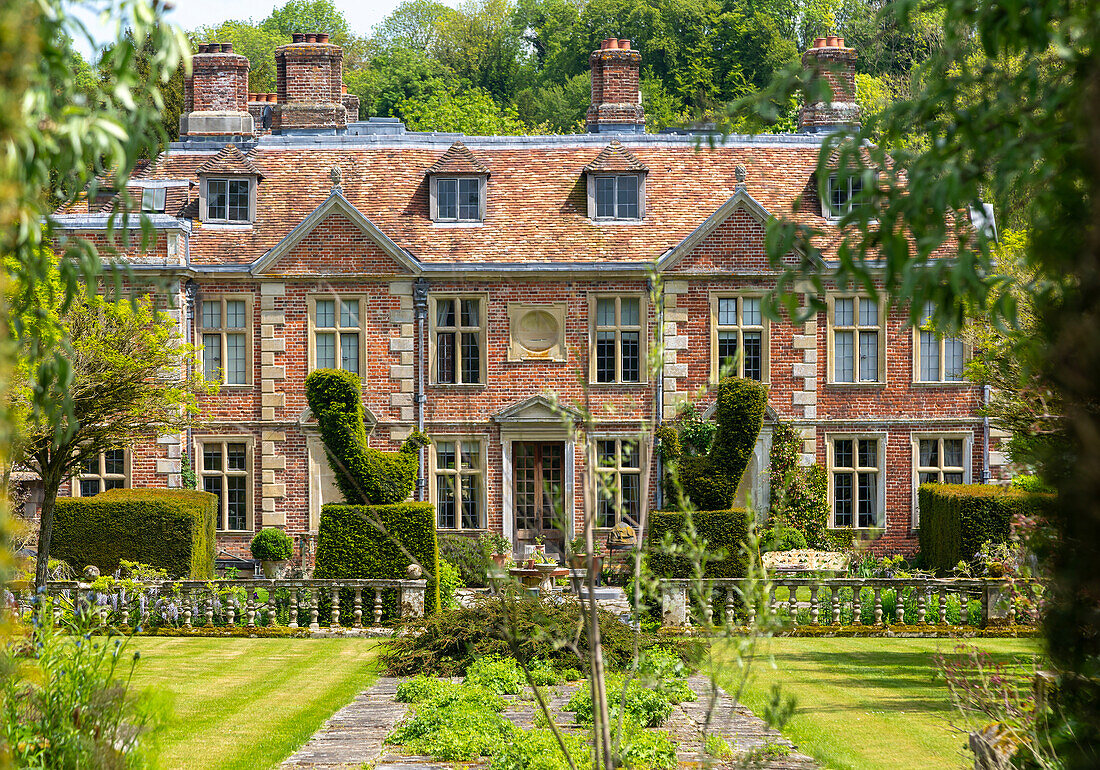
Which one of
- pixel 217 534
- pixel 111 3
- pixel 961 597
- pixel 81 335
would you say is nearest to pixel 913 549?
pixel 961 597

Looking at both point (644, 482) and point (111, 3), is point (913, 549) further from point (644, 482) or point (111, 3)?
point (111, 3)

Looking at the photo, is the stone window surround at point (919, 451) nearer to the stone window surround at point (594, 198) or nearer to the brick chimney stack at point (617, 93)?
the stone window surround at point (594, 198)

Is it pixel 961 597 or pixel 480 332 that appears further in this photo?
pixel 480 332

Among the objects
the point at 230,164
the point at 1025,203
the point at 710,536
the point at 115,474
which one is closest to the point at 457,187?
the point at 230,164

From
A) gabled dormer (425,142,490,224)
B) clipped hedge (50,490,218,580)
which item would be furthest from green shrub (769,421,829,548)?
clipped hedge (50,490,218,580)

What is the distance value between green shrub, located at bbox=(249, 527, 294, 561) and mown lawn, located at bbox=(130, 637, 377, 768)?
6.72 metres

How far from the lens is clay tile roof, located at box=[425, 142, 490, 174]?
2442 cm

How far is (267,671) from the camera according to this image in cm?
1336

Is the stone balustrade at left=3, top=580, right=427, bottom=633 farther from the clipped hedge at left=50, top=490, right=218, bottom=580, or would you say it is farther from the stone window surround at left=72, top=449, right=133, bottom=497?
the stone window surround at left=72, top=449, right=133, bottom=497

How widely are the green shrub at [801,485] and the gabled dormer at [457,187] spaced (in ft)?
24.4

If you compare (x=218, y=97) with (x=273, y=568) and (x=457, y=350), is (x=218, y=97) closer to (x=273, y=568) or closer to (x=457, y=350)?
(x=457, y=350)

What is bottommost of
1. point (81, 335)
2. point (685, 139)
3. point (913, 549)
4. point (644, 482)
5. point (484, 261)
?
point (913, 549)

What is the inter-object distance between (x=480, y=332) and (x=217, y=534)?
641cm

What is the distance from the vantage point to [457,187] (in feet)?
81.0
